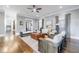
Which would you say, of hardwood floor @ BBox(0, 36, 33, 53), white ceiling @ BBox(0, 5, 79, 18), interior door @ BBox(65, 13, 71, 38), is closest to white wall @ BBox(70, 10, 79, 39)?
interior door @ BBox(65, 13, 71, 38)

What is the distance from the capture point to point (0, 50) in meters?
2.39

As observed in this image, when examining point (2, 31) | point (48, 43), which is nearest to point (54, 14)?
point (48, 43)

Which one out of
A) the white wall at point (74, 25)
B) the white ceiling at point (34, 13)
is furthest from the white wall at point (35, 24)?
the white wall at point (74, 25)

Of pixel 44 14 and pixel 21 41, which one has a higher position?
pixel 44 14

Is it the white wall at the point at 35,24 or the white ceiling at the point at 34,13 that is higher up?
the white ceiling at the point at 34,13

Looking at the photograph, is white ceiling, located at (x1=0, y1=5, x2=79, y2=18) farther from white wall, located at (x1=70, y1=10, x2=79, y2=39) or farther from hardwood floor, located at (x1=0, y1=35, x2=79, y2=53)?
hardwood floor, located at (x1=0, y1=35, x2=79, y2=53)

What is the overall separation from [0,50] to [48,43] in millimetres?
1125

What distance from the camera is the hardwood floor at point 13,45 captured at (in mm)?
2389

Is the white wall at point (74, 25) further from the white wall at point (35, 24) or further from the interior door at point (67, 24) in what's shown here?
the white wall at point (35, 24)

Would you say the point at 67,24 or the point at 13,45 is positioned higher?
the point at 67,24

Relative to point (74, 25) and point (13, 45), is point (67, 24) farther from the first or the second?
point (13, 45)

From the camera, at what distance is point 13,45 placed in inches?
96.9

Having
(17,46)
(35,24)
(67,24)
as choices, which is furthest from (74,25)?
(17,46)
